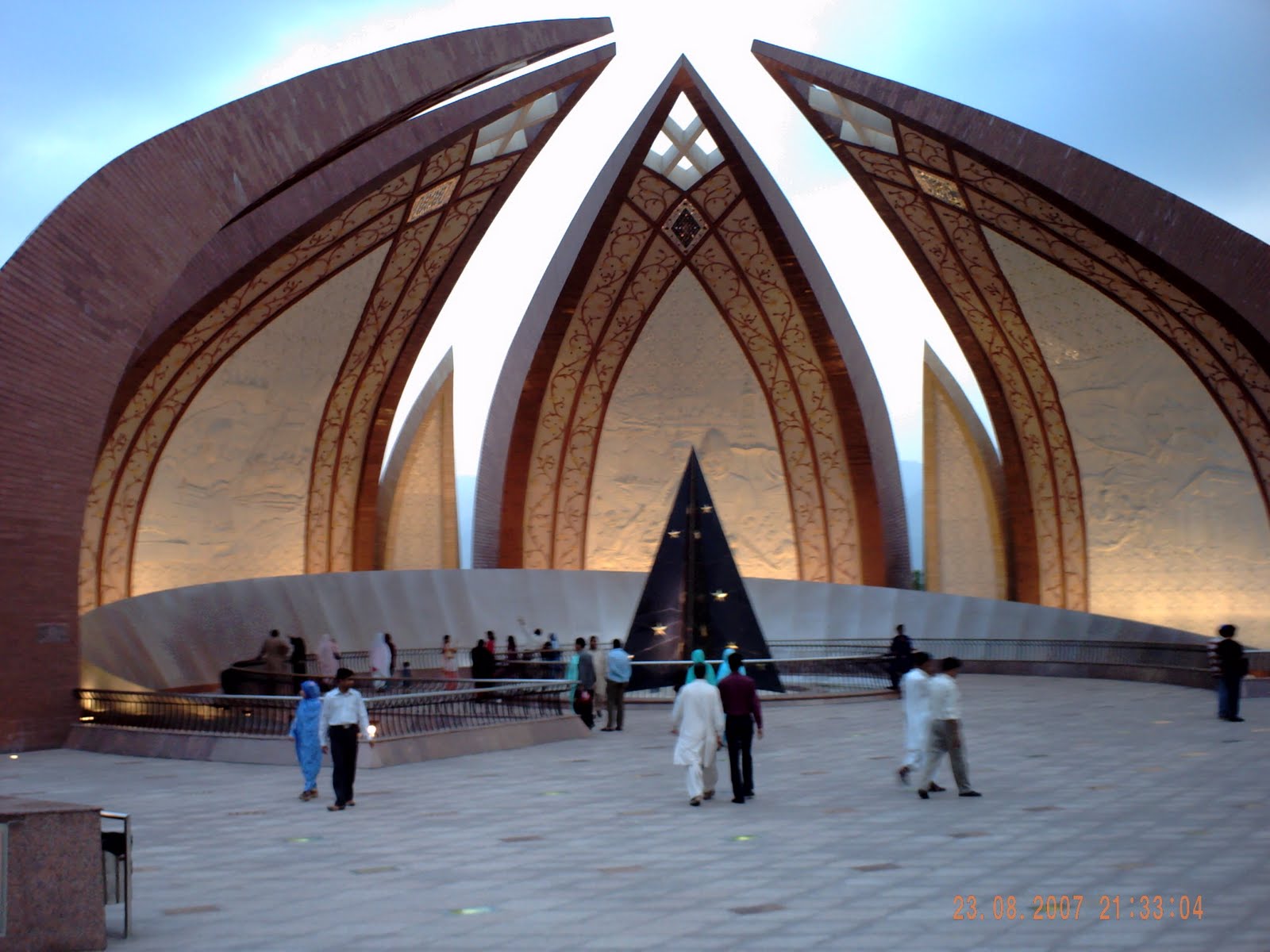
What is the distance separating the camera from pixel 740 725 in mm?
5184

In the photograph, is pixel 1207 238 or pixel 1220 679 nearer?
pixel 1220 679

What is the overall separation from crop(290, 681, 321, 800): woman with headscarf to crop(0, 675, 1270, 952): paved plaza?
0.16 meters

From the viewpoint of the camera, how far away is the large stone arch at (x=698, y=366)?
503 inches

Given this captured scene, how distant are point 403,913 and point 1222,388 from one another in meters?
10.4

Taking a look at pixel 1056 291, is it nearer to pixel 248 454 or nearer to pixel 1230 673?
pixel 1230 673

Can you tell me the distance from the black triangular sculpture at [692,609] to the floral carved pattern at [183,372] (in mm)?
4006

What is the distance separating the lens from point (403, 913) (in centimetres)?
321

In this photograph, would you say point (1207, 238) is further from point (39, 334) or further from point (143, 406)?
point (143, 406)

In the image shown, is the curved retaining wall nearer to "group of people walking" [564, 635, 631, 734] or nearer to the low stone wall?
the low stone wall

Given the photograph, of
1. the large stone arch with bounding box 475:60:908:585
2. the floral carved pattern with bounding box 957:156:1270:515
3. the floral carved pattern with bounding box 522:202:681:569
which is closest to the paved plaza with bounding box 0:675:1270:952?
the floral carved pattern with bounding box 957:156:1270:515

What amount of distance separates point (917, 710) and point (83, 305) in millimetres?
5140

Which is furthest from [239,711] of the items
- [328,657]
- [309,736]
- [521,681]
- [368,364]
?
[368,364]

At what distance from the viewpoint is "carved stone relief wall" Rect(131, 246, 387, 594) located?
1202 centimetres

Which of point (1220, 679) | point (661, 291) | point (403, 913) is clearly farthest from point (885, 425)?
point (403, 913)
